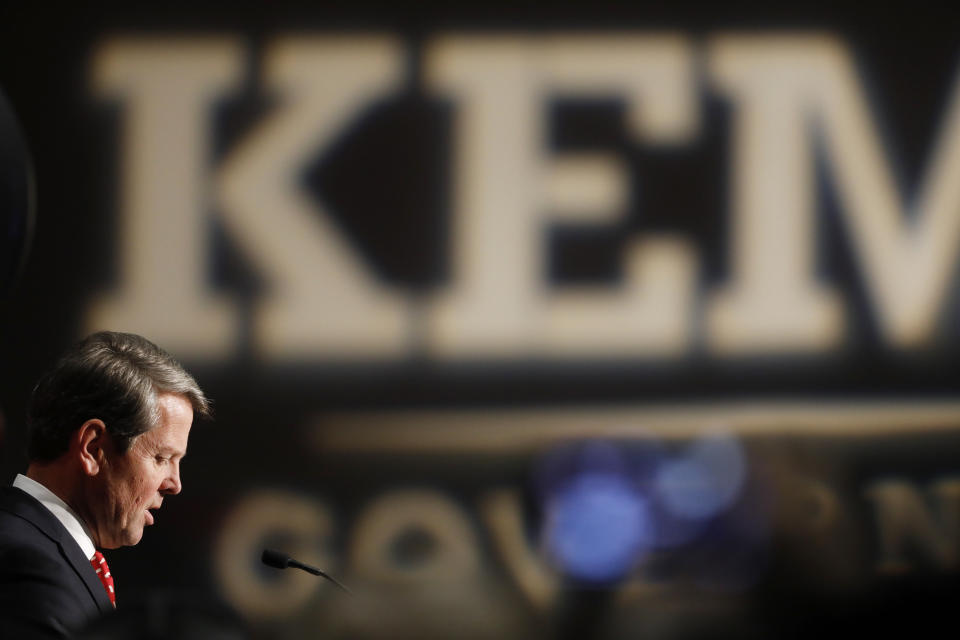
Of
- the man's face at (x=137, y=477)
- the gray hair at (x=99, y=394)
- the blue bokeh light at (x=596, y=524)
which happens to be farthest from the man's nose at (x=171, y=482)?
the blue bokeh light at (x=596, y=524)

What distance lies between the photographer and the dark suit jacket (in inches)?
53.0

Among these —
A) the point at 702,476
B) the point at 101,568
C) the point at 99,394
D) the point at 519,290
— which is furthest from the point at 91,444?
the point at 702,476

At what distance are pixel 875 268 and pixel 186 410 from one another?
2.10 m

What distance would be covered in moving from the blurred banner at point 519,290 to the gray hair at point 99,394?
4.46 ft

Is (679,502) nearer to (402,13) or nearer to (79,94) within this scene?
(402,13)

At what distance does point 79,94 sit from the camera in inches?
127

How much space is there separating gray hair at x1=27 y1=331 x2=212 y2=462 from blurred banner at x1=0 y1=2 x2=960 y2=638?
1.36 m

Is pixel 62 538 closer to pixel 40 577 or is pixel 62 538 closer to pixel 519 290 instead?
pixel 40 577

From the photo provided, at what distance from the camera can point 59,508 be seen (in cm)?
163

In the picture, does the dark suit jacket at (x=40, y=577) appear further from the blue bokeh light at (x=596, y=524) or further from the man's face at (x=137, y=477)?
the blue bokeh light at (x=596, y=524)

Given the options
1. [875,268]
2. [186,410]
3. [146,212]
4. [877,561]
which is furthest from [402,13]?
[877,561]

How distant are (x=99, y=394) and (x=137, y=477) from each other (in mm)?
146

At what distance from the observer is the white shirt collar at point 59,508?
163 centimetres

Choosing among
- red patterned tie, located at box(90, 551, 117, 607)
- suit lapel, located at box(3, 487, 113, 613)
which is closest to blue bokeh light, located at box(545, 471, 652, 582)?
red patterned tie, located at box(90, 551, 117, 607)
